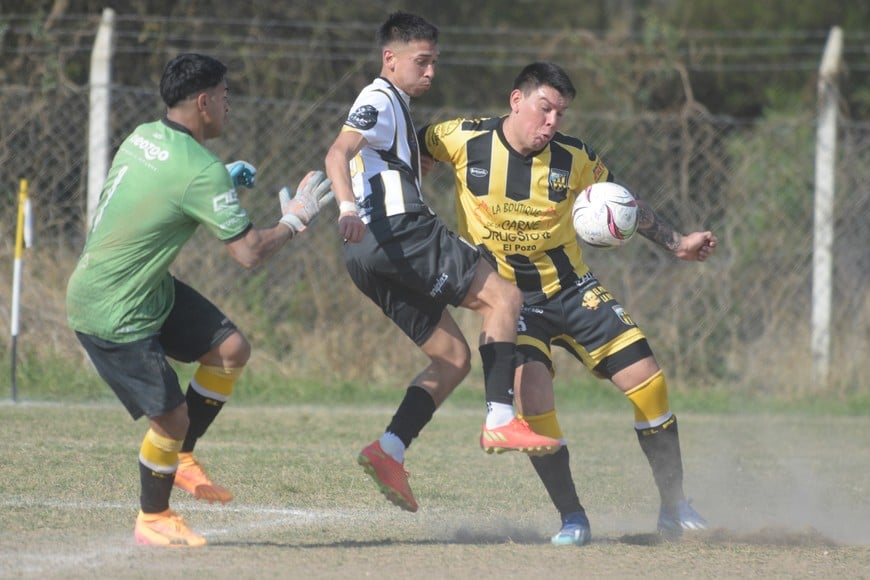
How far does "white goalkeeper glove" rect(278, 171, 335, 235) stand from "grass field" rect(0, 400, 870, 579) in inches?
54.0

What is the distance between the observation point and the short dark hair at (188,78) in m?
5.00

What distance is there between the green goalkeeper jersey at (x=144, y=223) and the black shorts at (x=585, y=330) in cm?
164

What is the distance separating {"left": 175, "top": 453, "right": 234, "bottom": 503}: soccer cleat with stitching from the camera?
5.21 m

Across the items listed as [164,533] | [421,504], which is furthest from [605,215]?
[164,533]

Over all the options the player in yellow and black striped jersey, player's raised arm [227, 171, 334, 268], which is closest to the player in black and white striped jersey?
player's raised arm [227, 171, 334, 268]

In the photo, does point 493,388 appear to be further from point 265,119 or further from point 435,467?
point 265,119

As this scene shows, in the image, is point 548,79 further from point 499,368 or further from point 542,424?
point 542,424

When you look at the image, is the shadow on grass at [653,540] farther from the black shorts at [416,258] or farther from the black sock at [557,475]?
the black shorts at [416,258]

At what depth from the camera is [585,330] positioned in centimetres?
586

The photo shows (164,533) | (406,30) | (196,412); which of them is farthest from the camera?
(406,30)

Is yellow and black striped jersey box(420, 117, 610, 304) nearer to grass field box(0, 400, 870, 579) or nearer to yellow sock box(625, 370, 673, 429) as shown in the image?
yellow sock box(625, 370, 673, 429)

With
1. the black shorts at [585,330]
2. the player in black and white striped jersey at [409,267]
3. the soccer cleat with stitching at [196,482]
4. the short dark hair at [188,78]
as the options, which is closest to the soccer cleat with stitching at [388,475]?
the player in black and white striped jersey at [409,267]

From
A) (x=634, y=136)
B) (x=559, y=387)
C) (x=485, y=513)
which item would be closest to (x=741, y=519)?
(x=485, y=513)

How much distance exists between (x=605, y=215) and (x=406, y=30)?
4.28 feet
